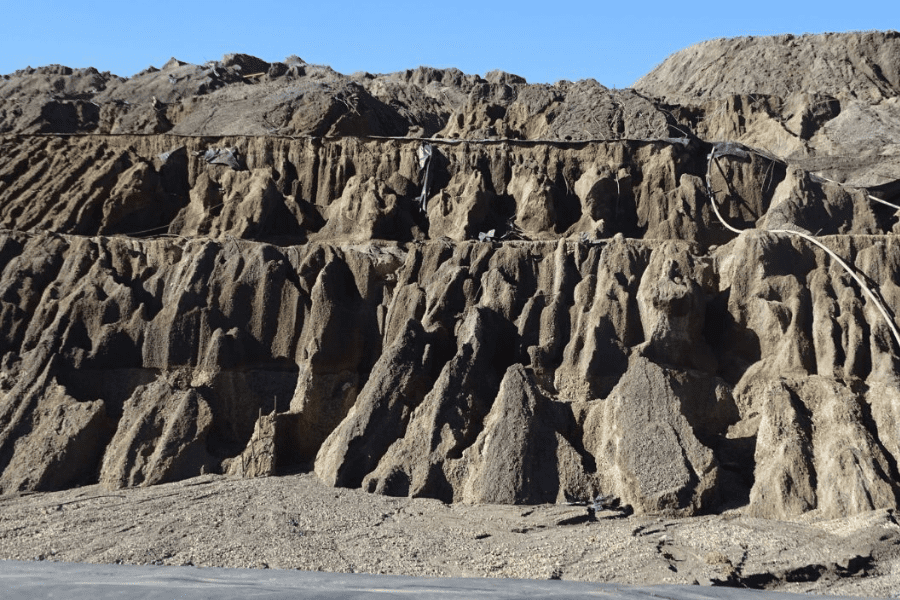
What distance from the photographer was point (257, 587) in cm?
809

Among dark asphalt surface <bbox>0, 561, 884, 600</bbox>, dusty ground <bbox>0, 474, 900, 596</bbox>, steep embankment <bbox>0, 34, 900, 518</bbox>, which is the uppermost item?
steep embankment <bbox>0, 34, 900, 518</bbox>

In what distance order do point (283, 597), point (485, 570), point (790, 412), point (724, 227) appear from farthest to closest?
point (724, 227) → point (790, 412) → point (485, 570) → point (283, 597)

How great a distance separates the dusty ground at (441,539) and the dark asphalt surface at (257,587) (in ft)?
19.3

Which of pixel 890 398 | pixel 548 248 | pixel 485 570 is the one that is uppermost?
pixel 548 248

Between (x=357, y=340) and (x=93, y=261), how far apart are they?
7950 mm

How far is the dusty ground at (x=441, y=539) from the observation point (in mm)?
16516

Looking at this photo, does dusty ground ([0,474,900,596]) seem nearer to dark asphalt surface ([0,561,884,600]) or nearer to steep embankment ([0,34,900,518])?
steep embankment ([0,34,900,518])

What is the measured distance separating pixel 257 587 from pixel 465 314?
17.2m

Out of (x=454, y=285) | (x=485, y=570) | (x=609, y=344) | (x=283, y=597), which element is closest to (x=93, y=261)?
(x=454, y=285)

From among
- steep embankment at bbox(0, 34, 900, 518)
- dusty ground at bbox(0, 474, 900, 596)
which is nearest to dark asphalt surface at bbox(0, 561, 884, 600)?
dusty ground at bbox(0, 474, 900, 596)

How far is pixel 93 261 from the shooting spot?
27.8 metres

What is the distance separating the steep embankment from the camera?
2072cm

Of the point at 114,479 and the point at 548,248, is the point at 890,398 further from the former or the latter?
the point at 114,479

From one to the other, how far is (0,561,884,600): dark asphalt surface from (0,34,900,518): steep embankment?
967 cm
